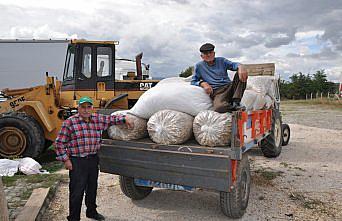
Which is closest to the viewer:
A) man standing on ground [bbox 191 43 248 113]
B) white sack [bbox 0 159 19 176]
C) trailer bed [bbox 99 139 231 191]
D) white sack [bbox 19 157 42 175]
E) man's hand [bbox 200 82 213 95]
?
trailer bed [bbox 99 139 231 191]

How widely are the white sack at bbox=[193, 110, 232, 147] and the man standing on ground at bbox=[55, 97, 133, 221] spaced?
826mm

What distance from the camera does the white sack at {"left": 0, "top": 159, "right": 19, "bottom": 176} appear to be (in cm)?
551

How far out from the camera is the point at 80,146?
358 cm

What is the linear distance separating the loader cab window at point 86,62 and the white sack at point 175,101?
3307 millimetres

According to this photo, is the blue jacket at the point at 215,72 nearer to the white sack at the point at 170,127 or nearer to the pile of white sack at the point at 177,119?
the pile of white sack at the point at 177,119

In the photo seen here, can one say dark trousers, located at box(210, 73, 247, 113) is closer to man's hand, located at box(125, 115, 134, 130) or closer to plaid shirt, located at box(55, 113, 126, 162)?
man's hand, located at box(125, 115, 134, 130)

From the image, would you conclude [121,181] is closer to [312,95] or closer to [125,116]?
[125,116]

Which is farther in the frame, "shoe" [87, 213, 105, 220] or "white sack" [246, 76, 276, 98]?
"white sack" [246, 76, 276, 98]

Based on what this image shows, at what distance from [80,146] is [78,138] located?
9 cm

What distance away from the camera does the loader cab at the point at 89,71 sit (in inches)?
269

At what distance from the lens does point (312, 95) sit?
4575 centimetres

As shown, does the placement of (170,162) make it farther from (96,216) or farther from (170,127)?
(96,216)

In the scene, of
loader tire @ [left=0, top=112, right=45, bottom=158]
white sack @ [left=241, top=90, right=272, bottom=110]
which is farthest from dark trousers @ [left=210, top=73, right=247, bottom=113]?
loader tire @ [left=0, top=112, right=45, bottom=158]

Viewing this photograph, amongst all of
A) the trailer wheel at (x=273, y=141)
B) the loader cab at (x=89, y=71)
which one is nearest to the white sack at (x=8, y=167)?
the loader cab at (x=89, y=71)
